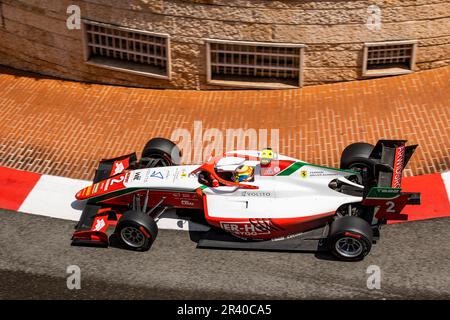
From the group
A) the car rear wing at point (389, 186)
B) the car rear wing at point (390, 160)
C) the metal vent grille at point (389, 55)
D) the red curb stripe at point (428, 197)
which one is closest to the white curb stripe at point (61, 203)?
the car rear wing at point (389, 186)

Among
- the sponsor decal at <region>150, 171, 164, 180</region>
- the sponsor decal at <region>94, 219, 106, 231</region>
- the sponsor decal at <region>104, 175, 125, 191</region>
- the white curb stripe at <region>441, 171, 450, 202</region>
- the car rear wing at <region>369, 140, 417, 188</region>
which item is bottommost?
the sponsor decal at <region>94, 219, 106, 231</region>

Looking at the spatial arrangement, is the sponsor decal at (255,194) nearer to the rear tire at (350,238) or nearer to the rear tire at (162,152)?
the rear tire at (350,238)

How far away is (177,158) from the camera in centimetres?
1377

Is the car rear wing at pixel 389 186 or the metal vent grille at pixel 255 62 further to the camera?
the metal vent grille at pixel 255 62

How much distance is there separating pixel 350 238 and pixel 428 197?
8.58 feet

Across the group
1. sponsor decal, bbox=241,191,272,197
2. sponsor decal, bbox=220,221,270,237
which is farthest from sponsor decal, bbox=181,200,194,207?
sponsor decal, bbox=241,191,272,197

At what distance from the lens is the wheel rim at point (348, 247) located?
37.6ft

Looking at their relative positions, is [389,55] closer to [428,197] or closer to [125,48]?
[428,197]

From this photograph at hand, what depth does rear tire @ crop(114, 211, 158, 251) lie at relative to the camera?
11.8 m

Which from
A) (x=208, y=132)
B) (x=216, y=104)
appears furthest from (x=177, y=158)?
(x=216, y=104)

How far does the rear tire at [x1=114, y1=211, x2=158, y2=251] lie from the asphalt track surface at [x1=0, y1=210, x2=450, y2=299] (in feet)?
0.60

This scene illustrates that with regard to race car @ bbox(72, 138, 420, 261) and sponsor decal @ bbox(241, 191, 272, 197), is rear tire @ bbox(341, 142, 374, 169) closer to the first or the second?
race car @ bbox(72, 138, 420, 261)

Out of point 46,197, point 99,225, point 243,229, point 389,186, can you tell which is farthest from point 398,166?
point 46,197

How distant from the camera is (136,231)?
12008 mm
